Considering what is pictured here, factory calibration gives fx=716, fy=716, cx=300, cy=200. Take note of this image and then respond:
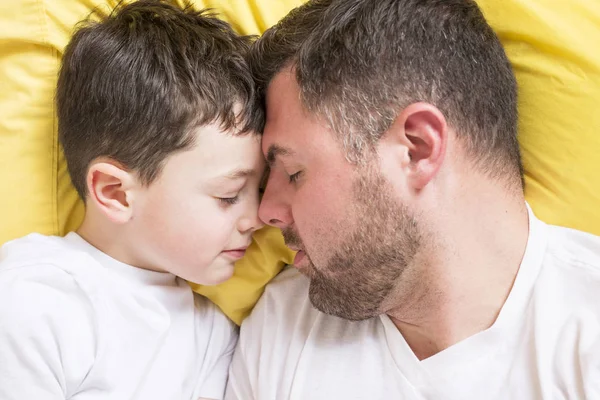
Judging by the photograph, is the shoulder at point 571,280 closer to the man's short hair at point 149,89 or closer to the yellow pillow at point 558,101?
the yellow pillow at point 558,101

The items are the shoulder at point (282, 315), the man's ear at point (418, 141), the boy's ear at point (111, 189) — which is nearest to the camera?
the man's ear at point (418, 141)

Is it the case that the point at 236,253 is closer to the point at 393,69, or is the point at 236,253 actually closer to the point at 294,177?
the point at 294,177

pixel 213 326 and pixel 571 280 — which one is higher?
pixel 571 280

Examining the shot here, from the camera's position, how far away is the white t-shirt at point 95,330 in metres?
1.14


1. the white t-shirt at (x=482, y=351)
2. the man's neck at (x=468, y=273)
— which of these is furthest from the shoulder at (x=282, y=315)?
the man's neck at (x=468, y=273)

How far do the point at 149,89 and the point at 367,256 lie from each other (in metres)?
0.46

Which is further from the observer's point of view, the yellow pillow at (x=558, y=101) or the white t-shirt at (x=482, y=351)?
the yellow pillow at (x=558, y=101)

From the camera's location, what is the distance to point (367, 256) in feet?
3.90

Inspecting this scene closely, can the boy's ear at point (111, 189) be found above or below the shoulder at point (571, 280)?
above

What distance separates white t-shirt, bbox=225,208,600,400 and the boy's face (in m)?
0.20

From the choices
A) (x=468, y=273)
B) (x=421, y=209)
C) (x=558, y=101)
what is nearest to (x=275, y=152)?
(x=421, y=209)

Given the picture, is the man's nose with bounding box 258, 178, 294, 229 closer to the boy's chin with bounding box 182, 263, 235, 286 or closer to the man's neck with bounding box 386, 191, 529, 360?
the boy's chin with bounding box 182, 263, 235, 286

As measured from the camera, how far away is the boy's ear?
1.22m

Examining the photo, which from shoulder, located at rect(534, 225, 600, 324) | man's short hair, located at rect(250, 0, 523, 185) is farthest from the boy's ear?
shoulder, located at rect(534, 225, 600, 324)
